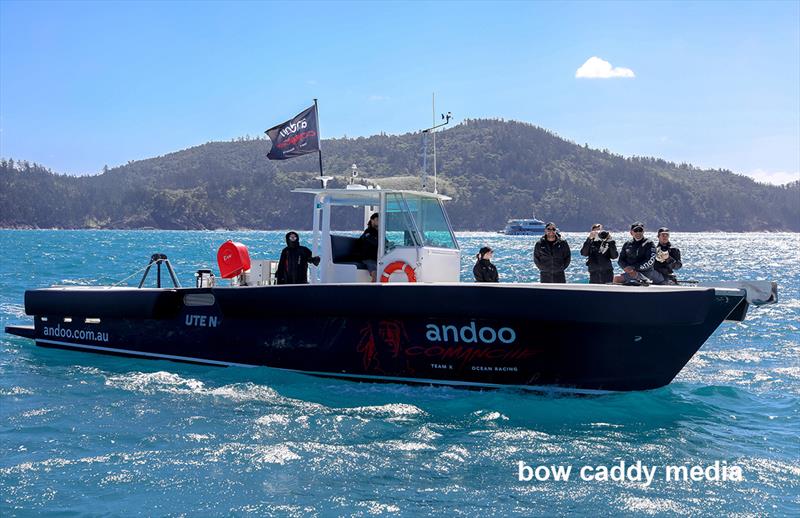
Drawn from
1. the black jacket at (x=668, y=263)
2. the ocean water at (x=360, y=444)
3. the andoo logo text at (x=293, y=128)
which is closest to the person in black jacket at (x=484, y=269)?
the ocean water at (x=360, y=444)

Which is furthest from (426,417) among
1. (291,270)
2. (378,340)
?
(291,270)

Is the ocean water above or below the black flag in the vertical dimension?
below

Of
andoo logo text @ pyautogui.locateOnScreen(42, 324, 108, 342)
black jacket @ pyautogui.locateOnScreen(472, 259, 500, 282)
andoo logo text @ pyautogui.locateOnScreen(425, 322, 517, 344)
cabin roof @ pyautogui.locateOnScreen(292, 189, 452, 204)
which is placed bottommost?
andoo logo text @ pyautogui.locateOnScreen(42, 324, 108, 342)

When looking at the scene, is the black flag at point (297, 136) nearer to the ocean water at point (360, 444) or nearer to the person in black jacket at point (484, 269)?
the person in black jacket at point (484, 269)

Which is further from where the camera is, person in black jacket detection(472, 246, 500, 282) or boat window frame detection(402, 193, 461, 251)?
person in black jacket detection(472, 246, 500, 282)

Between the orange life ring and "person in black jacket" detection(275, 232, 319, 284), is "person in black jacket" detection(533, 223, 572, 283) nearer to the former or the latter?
the orange life ring

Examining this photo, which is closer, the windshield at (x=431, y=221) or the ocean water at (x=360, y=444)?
the ocean water at (x=360, y=444)

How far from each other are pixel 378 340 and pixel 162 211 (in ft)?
582

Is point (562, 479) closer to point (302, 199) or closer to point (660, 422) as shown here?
point (660, 422)

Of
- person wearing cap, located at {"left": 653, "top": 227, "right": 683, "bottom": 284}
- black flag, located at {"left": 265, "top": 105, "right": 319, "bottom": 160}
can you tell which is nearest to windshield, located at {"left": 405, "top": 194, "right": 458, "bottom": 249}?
black flag, located at {"left": 265, "top": 105, "right": 319, "bottom": 160}

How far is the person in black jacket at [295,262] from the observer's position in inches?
395

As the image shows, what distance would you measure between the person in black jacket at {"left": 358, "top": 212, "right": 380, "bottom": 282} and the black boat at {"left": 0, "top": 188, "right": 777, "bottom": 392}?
10 cm

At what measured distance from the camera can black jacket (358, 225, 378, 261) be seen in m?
10.1

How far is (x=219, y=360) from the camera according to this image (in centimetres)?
1012
